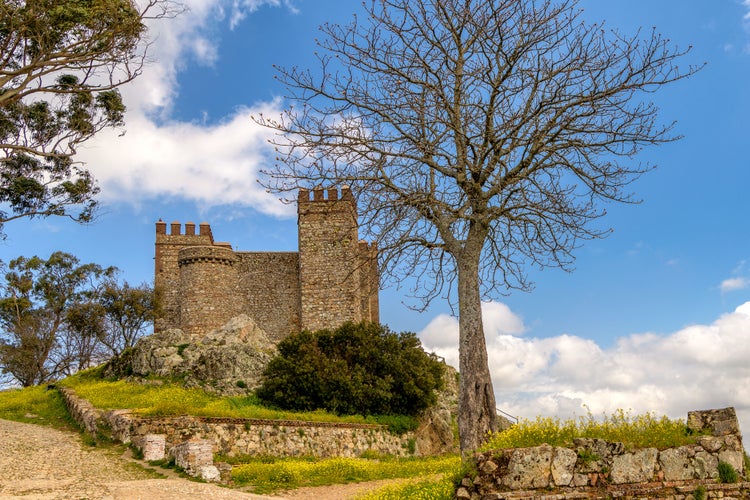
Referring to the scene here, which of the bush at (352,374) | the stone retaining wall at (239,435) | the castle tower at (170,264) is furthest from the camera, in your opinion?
the castle tower at (170,264)

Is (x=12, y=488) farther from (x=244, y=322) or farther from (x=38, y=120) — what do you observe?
(x=244, y=322)

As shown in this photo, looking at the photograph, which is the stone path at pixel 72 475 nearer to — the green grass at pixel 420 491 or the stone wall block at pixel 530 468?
the green grass at pixel 420 491

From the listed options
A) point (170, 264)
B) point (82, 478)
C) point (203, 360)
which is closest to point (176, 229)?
point (170, 264)

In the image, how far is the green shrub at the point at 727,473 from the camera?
10008 millimetres

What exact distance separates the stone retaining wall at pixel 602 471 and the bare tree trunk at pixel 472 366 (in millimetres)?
3109

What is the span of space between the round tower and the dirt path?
18019 millimetres

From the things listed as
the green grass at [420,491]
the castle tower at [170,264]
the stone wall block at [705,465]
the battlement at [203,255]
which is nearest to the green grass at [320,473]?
the green grass at [420,491]

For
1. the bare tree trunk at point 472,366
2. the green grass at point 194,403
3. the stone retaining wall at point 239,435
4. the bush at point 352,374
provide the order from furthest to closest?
the bush at point 352,374 < the green grass at point 194,403 < the stone retaining wall at point 239,435 < the bare tree trunk at point 472,366

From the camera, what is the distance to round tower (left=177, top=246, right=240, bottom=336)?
130 feet

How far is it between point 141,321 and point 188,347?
1259cm

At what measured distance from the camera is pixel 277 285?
136ft

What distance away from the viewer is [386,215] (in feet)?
45.6

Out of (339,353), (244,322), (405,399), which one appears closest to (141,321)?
(244,322)

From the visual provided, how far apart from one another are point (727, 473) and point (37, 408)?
2664 cm
